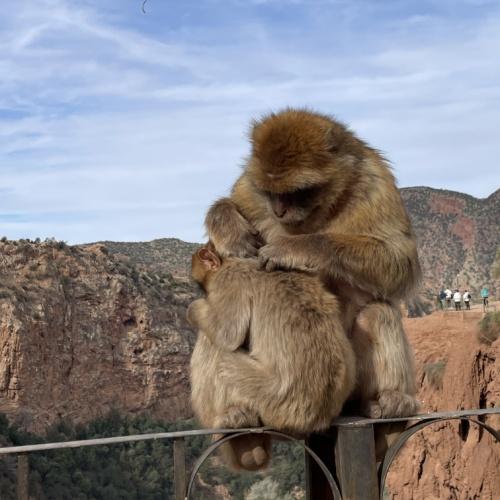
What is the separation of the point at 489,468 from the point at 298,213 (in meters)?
19.1

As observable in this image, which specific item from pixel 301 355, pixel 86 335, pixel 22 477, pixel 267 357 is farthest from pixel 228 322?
pixel 86 335

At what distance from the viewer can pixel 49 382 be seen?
43.9 m

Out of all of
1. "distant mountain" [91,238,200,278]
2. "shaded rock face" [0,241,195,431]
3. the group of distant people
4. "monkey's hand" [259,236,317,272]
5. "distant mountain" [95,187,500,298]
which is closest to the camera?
"monkey's hand" [259,236,317,272]

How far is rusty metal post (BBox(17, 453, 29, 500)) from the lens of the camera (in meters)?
2.96

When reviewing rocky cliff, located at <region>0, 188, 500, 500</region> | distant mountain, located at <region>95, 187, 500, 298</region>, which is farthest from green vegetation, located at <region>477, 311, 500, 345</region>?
distant mountain, located at <region>95, 187, 500, 298</region>

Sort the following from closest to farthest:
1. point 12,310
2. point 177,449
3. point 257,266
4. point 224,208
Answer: point 177,449
point 257,266
point 224,208
point 12,310

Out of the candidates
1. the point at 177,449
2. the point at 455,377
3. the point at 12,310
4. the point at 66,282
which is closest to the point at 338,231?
the point at 177,449

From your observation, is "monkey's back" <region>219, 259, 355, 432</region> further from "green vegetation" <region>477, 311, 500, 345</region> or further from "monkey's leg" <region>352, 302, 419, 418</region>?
"green vegetation" <region>477, 311, 500, 345</region>

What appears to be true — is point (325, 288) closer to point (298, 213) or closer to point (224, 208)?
point (298, 213)

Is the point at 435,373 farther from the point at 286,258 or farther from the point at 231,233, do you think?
the point at 286,258

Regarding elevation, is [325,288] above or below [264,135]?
below

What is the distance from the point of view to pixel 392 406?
3836 mm

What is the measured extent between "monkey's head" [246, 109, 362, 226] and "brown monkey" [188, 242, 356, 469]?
13.6 inches

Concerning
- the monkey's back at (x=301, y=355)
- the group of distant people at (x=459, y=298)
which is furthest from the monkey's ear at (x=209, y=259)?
the group of distant people at (x=459, y=298)
